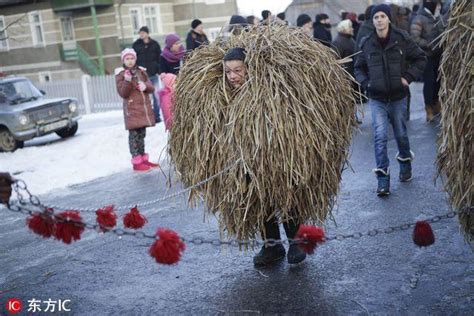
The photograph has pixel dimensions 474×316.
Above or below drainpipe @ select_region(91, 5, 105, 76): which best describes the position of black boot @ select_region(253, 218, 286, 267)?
below

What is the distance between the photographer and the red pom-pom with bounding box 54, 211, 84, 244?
3600mm

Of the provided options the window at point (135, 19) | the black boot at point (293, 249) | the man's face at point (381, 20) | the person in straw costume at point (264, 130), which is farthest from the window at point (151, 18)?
the black boot at point (293, 249)

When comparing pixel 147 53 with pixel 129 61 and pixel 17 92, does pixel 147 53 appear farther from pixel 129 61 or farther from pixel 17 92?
pixel 17 92

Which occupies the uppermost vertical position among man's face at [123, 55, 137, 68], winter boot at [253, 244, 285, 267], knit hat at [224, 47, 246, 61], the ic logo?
knit hat at [224, 47, 246, 61]

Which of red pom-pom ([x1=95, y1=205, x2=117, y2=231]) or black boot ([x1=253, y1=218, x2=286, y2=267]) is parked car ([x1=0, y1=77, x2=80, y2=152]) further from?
red pom-pom ([x1=95, y1=205, x2=117, y2=231])

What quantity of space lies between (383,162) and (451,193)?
266cm

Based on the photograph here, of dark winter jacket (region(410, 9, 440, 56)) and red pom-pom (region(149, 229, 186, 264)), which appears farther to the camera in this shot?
dark winter jacket (region(410, 9, 440, 56))

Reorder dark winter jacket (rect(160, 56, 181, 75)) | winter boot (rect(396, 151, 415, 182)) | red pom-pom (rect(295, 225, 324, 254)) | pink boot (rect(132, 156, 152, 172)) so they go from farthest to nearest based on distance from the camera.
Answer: dark winter jacket (rect(160, 56, 181, 75))
pink boot (rect(132, 156, 152, 172))
winter boot (rect(396, 151, 415, 182))
red pom-pom (rect(295, 225, 324, 254))

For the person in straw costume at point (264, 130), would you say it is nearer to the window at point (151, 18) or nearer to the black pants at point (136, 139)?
the black pants at point (136, 139)

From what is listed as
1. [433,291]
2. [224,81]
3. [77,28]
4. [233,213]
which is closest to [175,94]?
[224,81]

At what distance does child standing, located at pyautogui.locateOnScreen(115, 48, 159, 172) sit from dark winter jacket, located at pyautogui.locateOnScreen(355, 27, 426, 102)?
395 centimetres

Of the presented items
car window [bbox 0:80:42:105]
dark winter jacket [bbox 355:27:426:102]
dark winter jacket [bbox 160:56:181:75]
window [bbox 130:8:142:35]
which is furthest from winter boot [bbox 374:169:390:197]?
window [bbox 130:8:142:35]

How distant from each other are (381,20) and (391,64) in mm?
496

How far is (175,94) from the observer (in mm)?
4898
